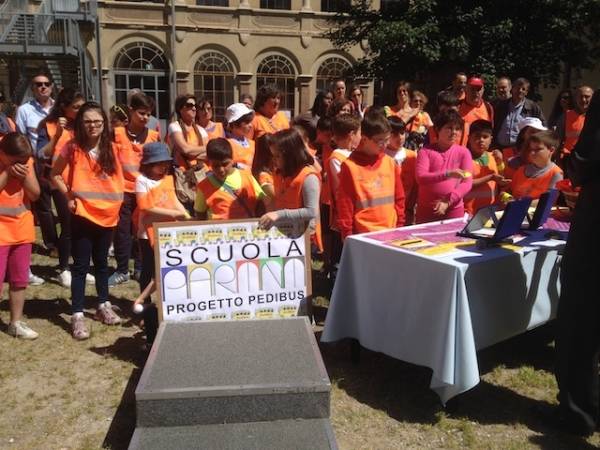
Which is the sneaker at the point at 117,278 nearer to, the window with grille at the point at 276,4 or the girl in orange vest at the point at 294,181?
the girl in orange vest at the point at 294,181

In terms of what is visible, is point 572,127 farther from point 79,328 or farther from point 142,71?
point 142,71

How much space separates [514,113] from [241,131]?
377 cm

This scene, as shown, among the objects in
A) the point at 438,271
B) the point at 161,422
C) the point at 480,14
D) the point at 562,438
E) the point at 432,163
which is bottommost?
the point at 562,438

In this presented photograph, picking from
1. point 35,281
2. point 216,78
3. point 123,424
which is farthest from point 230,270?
point 216,78

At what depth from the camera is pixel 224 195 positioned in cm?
409

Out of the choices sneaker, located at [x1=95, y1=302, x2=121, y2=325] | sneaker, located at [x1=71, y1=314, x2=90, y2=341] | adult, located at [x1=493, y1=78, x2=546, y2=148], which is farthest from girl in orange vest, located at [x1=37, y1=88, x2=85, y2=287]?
adult, located at [x1=493, y1=78, x2=546, y2=148]

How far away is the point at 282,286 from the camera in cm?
398

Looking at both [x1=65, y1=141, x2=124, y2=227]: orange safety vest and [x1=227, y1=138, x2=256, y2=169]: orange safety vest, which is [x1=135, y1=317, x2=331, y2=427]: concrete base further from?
[x1=227, y1=138, x2=256, y2=169]: orange safety vest

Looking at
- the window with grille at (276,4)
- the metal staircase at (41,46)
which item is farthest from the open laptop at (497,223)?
the window with grille at (276,4)

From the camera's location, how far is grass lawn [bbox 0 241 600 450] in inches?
123

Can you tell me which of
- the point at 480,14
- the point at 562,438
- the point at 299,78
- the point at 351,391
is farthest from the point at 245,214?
the point at 299,78

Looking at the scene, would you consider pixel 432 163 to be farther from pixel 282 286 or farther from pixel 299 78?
pixel 299 78

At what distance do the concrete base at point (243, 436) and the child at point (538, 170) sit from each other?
98.8 inches

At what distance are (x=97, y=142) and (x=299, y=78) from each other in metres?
21.9
